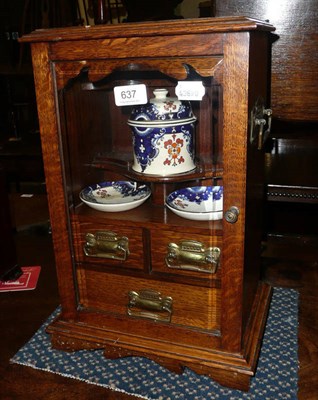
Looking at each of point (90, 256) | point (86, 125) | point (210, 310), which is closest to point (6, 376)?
point (90, 256)

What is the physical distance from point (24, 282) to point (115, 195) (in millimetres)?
399

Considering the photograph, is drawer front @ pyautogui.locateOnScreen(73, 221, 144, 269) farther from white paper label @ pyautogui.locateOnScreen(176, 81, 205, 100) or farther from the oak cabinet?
white paper label @ pyautogui.locateOnScreen(176, 81, 205, 100)

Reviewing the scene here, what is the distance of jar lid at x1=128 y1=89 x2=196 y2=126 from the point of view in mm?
1027

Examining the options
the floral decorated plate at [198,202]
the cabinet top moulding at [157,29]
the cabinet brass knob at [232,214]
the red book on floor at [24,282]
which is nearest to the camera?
the cabinet top moulding at [157,29]

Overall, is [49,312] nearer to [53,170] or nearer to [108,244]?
[108,244]

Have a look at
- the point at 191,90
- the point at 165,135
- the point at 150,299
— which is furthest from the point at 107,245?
the point at 191,90

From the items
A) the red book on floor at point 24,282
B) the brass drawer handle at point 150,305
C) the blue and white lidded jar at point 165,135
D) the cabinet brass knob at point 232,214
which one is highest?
the blue and white lidded jar at point 165,135

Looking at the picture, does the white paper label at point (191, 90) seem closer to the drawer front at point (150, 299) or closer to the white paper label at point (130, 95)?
the white paper label at point (130, 95)

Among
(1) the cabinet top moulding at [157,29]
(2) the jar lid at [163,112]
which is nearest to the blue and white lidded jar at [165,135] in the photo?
(2) the jar lid at [163,112]

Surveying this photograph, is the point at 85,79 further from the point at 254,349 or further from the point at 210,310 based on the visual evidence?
the point at 254,349

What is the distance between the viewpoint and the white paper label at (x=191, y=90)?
893mm

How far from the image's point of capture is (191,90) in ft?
2.98

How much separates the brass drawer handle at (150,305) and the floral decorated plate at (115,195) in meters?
0.20

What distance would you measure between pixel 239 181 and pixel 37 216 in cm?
103
